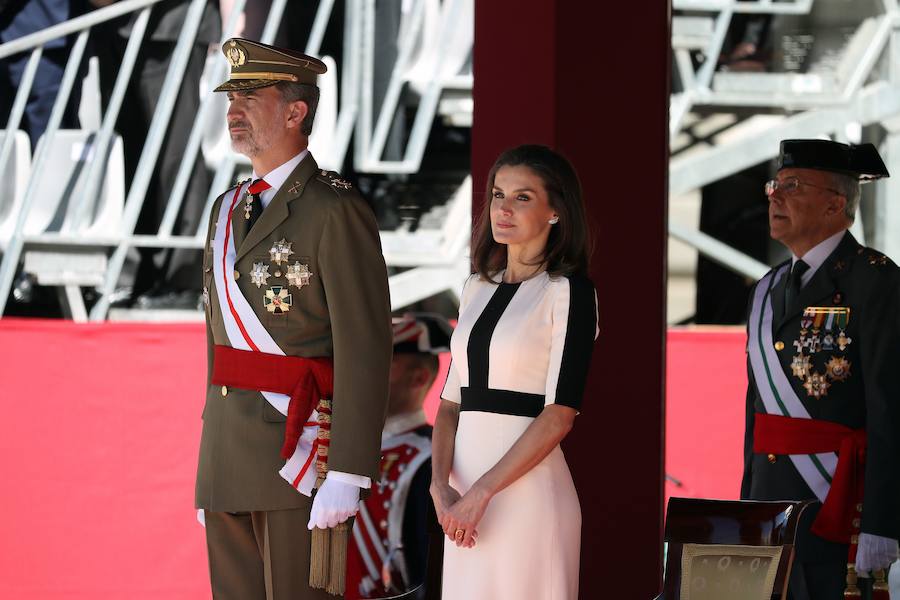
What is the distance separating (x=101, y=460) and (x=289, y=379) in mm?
1987

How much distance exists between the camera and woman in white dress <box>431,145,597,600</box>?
2234 mm

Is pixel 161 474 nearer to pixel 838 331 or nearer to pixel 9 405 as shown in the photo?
pixel 9 405

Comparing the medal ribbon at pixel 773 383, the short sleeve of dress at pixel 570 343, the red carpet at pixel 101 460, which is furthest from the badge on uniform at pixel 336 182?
the red carpet at pixel 101 460

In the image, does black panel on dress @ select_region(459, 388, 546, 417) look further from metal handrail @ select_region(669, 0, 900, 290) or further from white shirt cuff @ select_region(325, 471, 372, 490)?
metal handrail @ select_region(669, 0, 900, 290)

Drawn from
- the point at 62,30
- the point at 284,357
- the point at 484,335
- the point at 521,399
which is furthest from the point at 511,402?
the point at 62,30

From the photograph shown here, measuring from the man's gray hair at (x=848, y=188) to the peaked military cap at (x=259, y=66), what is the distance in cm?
125

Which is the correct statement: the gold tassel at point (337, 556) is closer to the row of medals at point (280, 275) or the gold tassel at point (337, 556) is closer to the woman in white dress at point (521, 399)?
the woman in white dress at point (521, 399)

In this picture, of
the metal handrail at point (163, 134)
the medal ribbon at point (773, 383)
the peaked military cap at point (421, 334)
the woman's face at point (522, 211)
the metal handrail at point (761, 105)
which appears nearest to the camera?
the woman's face at point (522, 211)

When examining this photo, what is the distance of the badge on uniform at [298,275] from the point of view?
2.37 m

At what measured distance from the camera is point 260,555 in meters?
2.40

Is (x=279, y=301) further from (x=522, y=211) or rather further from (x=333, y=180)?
(x=522, y=211)

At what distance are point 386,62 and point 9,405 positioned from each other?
1618 mm

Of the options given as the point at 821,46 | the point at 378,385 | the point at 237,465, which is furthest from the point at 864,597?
the point at 821,46

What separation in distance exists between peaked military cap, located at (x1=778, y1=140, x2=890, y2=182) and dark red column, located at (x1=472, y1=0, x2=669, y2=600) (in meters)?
0.30
